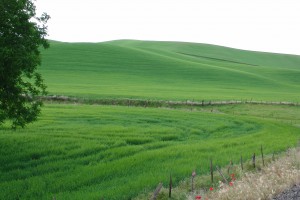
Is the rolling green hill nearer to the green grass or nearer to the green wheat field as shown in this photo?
the green wheat field

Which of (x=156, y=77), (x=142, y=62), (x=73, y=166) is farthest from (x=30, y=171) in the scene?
(x=142, y=62)

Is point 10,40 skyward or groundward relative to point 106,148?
skyward

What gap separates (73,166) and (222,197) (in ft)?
18.9

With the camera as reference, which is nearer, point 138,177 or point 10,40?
point 138,177

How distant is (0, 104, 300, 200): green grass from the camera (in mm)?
11820

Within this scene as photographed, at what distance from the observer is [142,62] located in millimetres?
82688

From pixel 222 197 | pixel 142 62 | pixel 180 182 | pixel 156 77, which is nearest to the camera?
pixel 222 197

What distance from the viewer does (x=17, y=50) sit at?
1420 centimetres

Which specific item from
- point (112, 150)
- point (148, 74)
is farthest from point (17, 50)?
point (148, 74)

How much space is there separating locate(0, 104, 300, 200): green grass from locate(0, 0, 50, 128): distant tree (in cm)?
152

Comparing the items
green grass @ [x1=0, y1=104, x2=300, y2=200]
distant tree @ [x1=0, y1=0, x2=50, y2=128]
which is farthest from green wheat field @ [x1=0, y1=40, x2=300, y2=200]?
distant tree @ [x1=0, y1=0, x2=50, y2=128]

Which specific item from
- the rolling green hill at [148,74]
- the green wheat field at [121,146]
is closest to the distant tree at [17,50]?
the green wheat field at [121,146]

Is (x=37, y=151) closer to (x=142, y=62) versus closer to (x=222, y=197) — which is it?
(x=222, y=197)

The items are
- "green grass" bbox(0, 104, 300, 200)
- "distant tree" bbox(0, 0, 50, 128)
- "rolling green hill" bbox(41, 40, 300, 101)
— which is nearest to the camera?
"green grass" bbox(0, 104, 300, 200)
